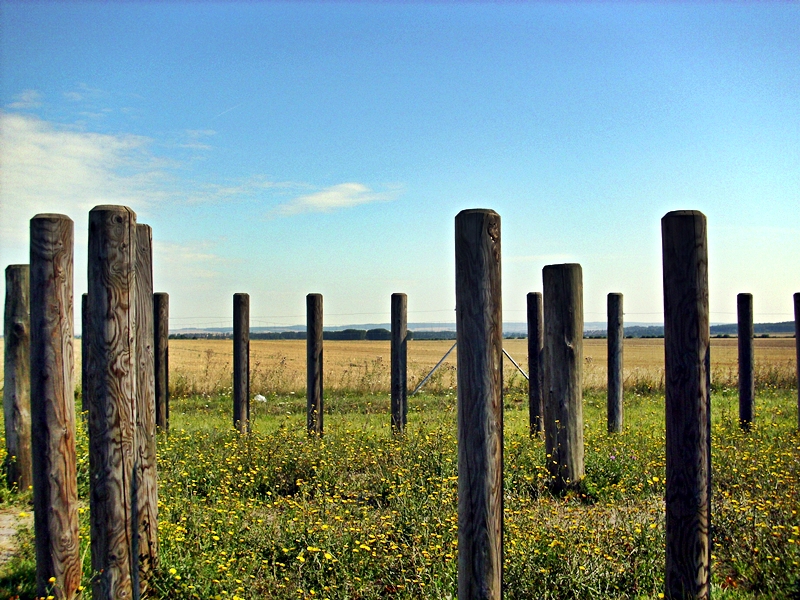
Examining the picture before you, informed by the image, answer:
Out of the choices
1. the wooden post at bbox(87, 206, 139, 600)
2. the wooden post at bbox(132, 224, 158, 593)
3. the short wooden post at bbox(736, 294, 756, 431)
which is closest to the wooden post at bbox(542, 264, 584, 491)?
the wooden post at bbox(132, 224, 158, 593)

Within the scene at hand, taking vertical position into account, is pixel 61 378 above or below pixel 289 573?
above

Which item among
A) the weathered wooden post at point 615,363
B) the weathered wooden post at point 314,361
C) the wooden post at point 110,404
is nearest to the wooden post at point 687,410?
the wooden post at point 110,404

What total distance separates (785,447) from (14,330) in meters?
9.52

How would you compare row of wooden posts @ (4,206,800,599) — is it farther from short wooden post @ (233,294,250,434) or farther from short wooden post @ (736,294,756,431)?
short wooden post @ (736,294,756,431)

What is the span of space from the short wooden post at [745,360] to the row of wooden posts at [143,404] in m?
8.44

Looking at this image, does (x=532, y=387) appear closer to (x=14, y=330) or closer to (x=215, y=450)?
(x=215, y=450)

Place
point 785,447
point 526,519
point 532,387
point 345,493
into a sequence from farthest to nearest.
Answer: point 532,387 < point 785,447 < point 345,493 < point 526,519

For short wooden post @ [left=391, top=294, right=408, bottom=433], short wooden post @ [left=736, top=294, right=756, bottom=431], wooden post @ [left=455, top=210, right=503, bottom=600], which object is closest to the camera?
wooden post @ [left=455, top=210, right=503, bottom=600]

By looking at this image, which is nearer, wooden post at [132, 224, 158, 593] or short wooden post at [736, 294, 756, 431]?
wooden post at [132, 224, 158, 593]

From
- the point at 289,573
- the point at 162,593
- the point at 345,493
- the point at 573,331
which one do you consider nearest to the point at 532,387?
the point at 573,331

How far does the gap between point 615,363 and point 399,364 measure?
3353mm

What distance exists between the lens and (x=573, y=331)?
731 cm

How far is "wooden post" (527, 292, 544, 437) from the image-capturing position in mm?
9836

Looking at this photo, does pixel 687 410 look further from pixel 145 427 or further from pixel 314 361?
pixel 314 361
